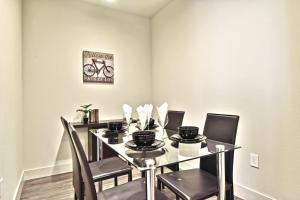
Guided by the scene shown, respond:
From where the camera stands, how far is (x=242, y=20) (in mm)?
1949

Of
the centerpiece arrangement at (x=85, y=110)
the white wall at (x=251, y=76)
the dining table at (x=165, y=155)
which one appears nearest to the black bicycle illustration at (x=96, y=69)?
the centerpiece arrangement at (x=85, y=110)

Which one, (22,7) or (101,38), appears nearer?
(22,7)

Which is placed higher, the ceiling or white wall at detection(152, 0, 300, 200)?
the ceiling

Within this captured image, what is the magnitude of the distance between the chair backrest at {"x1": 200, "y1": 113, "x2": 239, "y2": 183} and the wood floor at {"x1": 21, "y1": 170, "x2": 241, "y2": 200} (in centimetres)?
68

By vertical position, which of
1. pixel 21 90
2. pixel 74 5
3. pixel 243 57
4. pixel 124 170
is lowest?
pixel 124 170

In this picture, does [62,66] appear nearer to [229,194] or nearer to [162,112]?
[162,112]

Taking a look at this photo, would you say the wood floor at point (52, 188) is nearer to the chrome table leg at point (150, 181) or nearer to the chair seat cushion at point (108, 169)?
the chair seat cushion at point (108, 169)

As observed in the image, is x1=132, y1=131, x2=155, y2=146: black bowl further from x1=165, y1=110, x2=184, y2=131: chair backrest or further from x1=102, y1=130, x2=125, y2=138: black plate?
x1=165, y1=110, x2=184, y2=131: chair backrest

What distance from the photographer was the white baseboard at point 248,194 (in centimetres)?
179

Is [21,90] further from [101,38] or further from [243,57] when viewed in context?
[243,57]

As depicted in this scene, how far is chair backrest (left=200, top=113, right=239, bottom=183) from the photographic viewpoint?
1.44 meters

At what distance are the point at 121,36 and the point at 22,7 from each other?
1.45m

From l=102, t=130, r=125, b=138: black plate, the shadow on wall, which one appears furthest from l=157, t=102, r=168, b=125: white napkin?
the shadow on wall

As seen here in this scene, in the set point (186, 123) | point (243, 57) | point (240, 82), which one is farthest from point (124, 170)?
point (243, 57)
